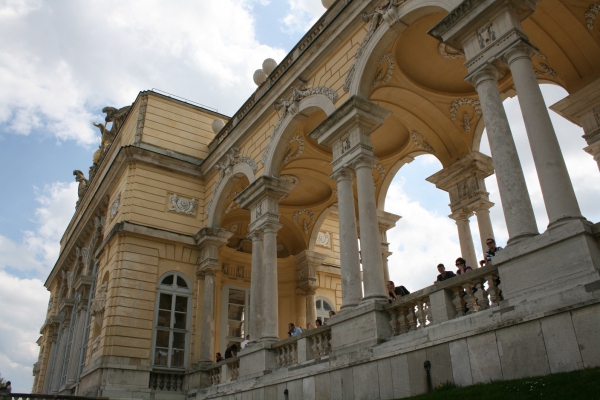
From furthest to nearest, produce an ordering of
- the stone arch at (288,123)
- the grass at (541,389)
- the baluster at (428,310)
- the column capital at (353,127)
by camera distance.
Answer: the stone arch at (288,123) < the column capital at (353,127) < the baluster at (428,310) < the grass at (541,389)

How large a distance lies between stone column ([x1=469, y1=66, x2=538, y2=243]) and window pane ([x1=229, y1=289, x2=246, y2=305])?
47.8 ft

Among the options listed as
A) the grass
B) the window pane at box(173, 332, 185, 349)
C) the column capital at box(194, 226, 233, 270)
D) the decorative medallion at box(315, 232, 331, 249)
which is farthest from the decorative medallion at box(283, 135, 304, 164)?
the grass

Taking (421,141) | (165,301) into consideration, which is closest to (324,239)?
(421,141)

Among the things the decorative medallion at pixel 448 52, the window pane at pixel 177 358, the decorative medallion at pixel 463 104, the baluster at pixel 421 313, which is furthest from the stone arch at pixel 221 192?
the baluster at pixel 421 313

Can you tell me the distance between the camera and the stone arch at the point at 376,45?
12.0 m

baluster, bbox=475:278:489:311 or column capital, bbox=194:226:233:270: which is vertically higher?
column capital, bbox=194:226:233:270

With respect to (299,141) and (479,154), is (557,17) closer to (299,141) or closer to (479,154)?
(479,154)

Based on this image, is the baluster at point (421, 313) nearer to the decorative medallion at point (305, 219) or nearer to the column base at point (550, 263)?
the column base at point (550, 263)

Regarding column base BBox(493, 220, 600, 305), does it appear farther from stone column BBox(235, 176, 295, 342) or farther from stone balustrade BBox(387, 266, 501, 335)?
stone column BBox(235, 176, 295, 342)

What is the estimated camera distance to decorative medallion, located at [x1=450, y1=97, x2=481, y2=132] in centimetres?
1612

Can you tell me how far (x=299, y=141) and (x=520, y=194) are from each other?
9.35 m

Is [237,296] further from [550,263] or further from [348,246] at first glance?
[550,263]

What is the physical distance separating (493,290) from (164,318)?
489 inches

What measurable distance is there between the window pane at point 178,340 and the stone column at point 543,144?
13291 millimetres
